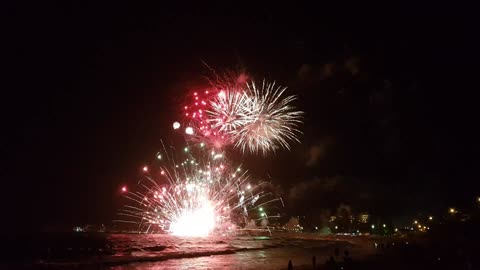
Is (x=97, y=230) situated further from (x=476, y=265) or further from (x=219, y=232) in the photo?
(x=476, y=265)

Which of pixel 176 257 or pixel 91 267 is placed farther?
pixel 176 257

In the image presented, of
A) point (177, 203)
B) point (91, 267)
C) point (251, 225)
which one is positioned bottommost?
point (91, 267)

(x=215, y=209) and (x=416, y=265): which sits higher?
(x=215, y=209)

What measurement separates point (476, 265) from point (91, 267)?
26017mm

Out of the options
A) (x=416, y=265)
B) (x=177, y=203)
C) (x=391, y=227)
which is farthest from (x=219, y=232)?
(x=416, y=265)

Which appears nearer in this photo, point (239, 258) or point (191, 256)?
point (239, 258)

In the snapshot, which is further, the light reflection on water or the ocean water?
the ocean water

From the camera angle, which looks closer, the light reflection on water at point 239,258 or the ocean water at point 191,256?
the light reflection on water at point 239,258

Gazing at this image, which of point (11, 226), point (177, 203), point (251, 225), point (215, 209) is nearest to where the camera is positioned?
point (177, 203)

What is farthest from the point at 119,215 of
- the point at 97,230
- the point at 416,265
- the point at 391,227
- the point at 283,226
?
the point at 416,265

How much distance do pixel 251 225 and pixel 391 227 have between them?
39895 millimetres

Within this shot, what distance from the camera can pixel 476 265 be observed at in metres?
21.0

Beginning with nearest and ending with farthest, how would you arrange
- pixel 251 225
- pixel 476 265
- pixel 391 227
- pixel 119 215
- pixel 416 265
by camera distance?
pixel 476 265, pixel 416 265, pixel 391 227, pixel 251 225, pixel 119 215

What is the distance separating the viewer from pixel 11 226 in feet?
438
